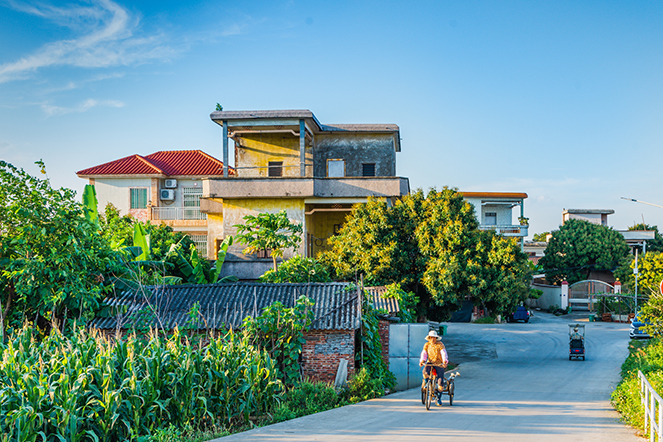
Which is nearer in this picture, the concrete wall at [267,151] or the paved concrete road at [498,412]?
the paved concrete road at [498,412]

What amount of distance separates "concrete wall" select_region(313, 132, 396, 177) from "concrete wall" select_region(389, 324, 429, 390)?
624 inches

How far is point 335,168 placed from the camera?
99.6ft

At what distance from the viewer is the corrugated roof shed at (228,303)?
1398cm

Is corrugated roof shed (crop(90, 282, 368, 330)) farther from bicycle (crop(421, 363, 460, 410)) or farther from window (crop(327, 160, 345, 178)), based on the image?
window (crop(327, 160, 345, 178))

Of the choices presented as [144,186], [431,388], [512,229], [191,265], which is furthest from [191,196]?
[431,388]

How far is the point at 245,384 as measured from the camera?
11.0 m

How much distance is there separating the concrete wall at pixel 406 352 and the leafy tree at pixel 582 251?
1553 inches

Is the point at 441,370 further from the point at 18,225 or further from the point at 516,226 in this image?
the point at 516,226

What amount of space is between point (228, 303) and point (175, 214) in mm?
21896

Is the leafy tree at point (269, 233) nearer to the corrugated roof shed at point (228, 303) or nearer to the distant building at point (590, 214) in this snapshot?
the corrugated roof shed at point (228, 303)

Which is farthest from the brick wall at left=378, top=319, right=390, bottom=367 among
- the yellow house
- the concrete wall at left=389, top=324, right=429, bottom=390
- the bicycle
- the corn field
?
the yellow house

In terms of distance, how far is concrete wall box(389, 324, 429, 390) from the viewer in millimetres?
15258

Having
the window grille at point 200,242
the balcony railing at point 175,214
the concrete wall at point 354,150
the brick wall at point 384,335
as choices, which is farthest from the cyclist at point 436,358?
the balcony railing at point 175,214

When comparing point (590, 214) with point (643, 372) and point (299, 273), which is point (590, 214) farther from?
point (643, 372)
